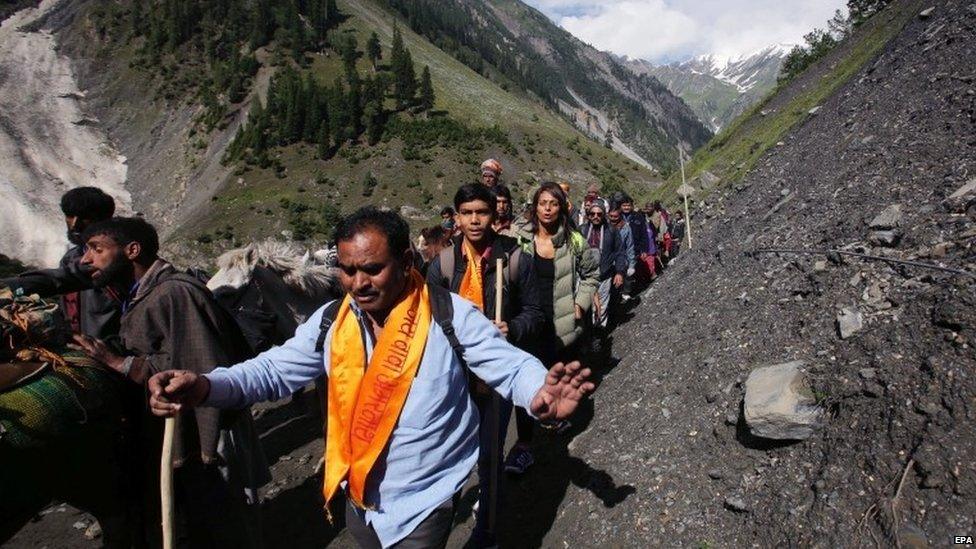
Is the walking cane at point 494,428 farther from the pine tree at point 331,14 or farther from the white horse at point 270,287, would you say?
the pine tree at point 331,14

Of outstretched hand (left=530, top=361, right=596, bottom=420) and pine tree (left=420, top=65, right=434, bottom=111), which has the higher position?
pine tree (left=420, top=65, right=434, bottom=111)

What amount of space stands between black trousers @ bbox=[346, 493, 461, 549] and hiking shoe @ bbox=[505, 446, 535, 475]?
8.74 feet

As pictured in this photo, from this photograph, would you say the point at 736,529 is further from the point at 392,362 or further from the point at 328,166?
the point at 328,166

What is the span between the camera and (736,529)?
3.29 metres

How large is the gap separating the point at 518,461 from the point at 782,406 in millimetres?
2509

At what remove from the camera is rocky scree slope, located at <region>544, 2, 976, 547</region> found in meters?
2.92

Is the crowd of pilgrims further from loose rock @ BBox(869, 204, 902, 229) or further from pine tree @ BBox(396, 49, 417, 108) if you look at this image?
pine tree @ BBox(396, 49, 417, 108)

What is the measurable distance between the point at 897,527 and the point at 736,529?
874mm

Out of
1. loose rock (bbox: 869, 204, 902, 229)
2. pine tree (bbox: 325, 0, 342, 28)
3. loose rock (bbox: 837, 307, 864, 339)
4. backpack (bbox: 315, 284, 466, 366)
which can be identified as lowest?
loose rock (bbox: 837, 307, 864, 339)

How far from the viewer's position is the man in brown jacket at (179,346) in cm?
309

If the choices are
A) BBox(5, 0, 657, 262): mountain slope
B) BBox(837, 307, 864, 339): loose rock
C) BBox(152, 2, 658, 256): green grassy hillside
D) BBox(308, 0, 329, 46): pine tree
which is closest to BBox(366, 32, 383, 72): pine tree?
BBox(152, 2, 658, 256): green grassy hillside

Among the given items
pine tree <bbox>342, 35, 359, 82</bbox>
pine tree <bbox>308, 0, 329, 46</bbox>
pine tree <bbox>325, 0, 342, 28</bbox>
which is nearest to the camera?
pine tree <bbox>342, 35, 359, 82</bbox>

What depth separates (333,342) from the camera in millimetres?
2469

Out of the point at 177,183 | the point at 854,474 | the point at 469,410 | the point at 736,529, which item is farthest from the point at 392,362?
the point at 177,183
